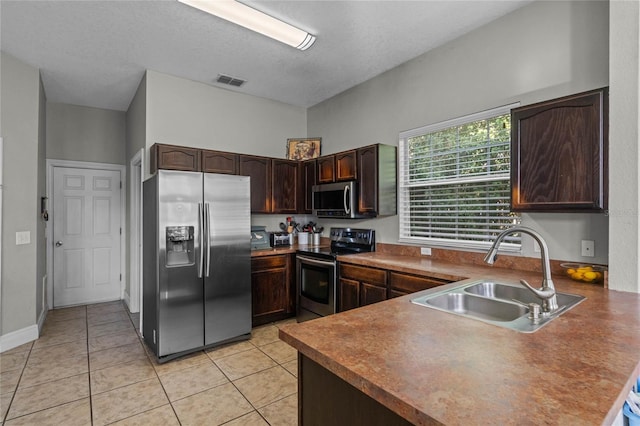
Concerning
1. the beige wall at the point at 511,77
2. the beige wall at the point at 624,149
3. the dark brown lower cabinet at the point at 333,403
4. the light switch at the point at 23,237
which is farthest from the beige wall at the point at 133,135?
the beige wall at the point at 624,149

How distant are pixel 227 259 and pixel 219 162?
125 centimetres

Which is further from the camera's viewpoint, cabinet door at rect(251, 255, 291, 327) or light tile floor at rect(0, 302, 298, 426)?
cabinet door at rect(251, 255, 291, 327)

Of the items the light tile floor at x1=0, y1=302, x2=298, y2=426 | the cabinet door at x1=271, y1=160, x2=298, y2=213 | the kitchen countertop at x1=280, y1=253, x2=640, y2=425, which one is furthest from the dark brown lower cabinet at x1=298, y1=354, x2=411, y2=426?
the cabinet door at x1=271, y1=160, x2=298, y2=213

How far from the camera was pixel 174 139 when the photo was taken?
12.6 feet

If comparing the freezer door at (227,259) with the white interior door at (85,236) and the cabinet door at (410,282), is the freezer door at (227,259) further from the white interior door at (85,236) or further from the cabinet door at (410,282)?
the white interior door at (85,236)

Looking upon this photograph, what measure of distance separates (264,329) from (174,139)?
2.47 m

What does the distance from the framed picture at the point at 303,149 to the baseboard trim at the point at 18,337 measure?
3.59m

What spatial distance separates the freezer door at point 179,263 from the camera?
291 centimetres

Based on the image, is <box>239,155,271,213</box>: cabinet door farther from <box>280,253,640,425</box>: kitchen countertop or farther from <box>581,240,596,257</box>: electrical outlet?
<box>581,240,596,257</box>: electrical outlet

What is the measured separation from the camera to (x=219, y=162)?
386 cm

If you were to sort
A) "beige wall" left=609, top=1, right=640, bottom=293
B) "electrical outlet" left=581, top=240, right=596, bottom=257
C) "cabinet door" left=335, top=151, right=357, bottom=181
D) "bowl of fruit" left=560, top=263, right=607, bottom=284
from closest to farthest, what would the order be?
"beige wall" left=609, top=1, right=640, bottom=293 → "bowl of fruit" left=560, top=263, right=607, bottom=284 → "electrical outlet" left=581, top=240, right=596, bottom=257 → "cabinet door" left=335, top=151, right=357, bottom=181

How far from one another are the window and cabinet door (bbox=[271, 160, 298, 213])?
1499mm

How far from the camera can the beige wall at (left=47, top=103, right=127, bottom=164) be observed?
183 inches

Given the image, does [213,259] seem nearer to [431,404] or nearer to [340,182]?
[340,182]
